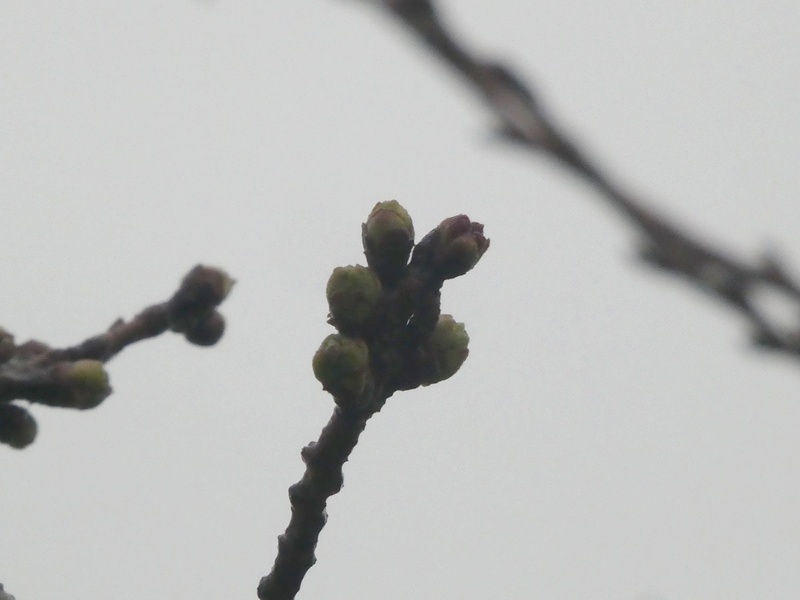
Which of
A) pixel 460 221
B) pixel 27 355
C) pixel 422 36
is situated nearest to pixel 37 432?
pixel 27 355

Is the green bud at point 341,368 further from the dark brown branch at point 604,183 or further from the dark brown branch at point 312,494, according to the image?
the dark brown branch at point 604,183

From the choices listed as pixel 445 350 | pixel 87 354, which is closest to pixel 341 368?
pixel 445 350

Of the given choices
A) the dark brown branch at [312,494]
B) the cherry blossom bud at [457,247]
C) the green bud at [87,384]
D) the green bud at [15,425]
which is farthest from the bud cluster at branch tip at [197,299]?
the cherry blossom bud at [457,247]

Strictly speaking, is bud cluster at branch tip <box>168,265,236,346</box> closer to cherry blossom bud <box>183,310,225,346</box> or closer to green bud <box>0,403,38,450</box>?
cherry blossom bud <box>183,310,225,346</box>

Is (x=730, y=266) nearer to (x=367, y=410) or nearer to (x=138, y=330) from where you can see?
(x=138, y=330)

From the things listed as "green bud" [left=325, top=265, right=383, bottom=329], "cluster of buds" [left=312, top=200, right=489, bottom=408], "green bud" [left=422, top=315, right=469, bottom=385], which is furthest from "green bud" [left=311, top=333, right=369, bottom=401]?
"green bud" [left=422, top=315, right=469, bottom=385]

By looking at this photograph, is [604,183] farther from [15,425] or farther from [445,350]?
[445,350]
